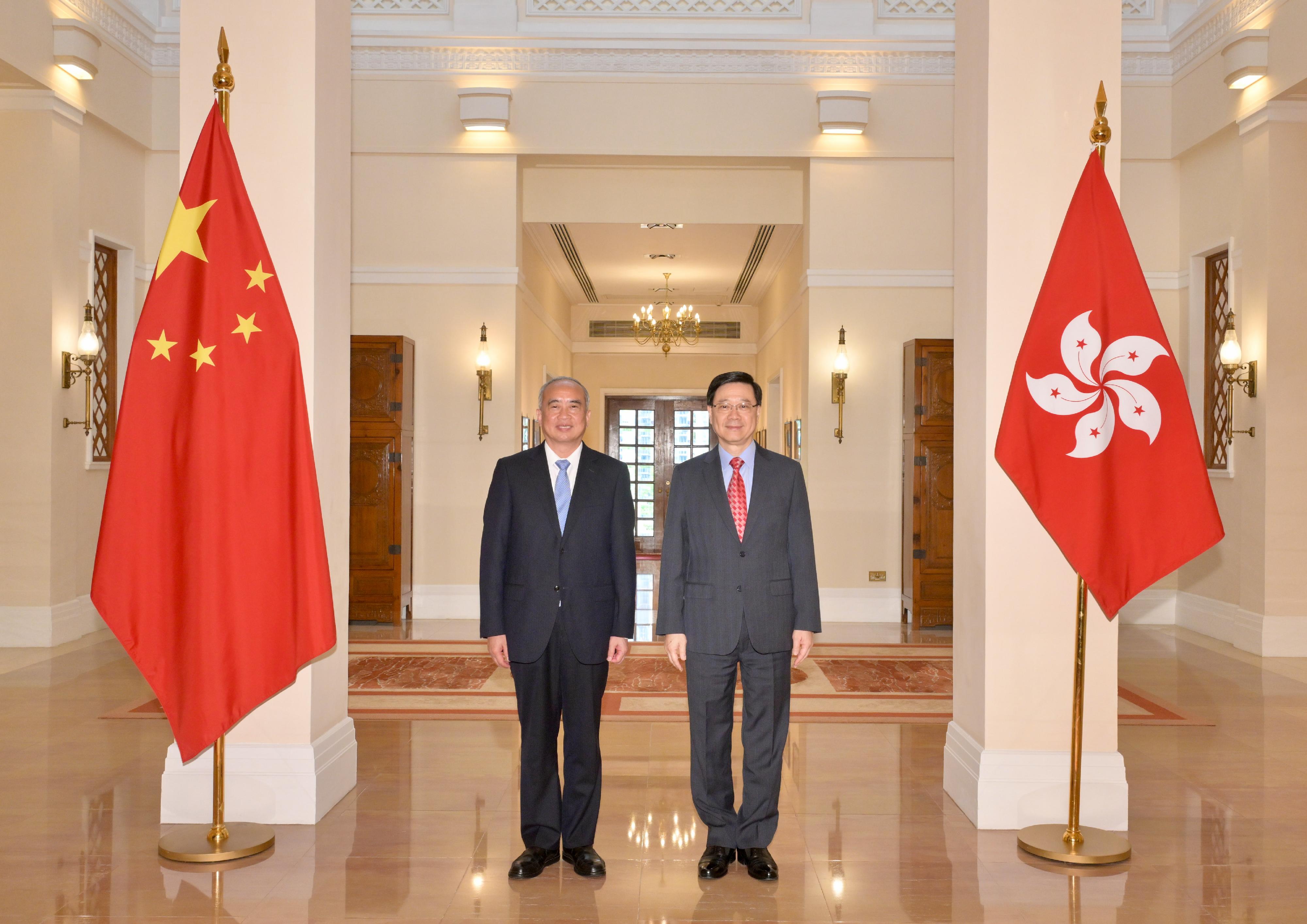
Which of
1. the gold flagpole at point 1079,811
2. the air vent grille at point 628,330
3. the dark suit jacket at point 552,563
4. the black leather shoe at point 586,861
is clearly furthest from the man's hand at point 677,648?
the air vent grille at point 628,330

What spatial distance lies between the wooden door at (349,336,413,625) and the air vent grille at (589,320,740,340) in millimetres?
7282

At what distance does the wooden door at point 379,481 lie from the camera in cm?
955

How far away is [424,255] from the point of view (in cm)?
1003

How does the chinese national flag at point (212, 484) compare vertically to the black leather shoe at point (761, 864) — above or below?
above

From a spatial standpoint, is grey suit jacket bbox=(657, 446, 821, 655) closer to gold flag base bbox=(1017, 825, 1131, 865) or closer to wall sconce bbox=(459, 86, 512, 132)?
gold flag base bbox=(1017, 825, 1131, 865)

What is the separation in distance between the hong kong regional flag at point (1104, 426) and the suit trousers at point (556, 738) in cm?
173

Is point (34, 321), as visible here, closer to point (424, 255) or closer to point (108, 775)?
point (424, 255)

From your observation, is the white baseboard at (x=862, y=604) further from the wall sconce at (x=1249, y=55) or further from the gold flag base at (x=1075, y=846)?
the gold flag base at (x=1075, y=846)

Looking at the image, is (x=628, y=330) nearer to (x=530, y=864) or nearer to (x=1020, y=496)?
(x=1020, y=496)

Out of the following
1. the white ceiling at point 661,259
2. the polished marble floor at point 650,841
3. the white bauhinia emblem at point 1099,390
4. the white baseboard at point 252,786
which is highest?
the white ceiling at point 661,259

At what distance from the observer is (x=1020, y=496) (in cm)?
421

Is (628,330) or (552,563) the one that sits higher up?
(628,330)

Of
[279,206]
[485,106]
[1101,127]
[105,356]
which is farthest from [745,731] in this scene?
[105,356]

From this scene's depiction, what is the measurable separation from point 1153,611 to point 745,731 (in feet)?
24.6
